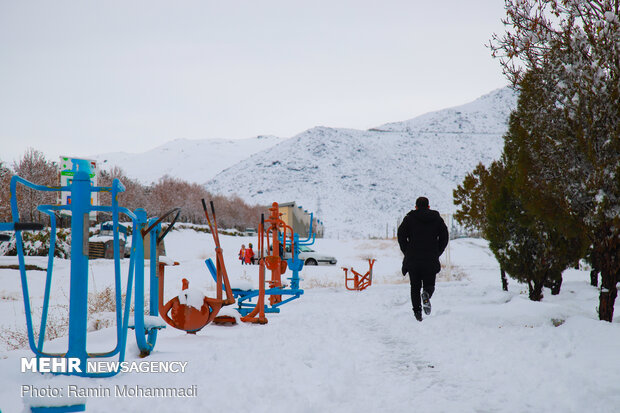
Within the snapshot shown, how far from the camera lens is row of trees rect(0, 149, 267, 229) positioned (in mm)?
30344

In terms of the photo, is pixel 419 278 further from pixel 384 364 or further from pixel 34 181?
pixel 34 181

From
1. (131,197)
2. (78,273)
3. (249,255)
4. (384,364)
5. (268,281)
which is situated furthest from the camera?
(131,197)

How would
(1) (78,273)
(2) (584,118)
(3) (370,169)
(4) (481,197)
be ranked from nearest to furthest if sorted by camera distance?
(1) (78,273) → (2) (584,118) → (4) (481,197) → (3) (370,169)

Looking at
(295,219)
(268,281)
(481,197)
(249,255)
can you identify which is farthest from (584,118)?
(295,219)

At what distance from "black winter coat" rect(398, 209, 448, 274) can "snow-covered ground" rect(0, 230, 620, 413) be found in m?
0.97

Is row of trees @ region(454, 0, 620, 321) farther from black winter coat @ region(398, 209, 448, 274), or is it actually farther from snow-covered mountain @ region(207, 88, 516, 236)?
snow-covered mountain @ region(207, 88, 516, 236)

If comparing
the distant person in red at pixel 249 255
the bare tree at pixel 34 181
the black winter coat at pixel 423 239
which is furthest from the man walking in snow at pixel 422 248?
the bare tree at pixel 34 181

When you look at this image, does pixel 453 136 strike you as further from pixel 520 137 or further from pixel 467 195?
pixel 520 137

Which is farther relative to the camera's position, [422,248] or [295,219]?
[295,219]

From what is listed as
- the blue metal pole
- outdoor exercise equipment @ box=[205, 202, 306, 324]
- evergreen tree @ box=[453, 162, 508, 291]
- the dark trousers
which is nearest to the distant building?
evergreen tree @ box=[453, 162, 508, 291]

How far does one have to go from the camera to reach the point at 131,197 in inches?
1812

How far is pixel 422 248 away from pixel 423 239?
160mm

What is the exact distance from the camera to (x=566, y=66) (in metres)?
6.93

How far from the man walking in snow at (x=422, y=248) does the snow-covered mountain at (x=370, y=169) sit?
257 ft
